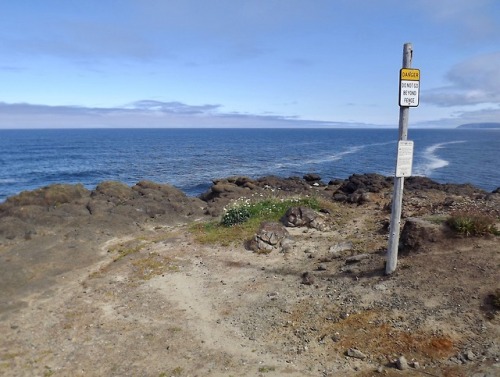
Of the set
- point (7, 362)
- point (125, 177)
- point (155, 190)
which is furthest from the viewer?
point (125, 177)

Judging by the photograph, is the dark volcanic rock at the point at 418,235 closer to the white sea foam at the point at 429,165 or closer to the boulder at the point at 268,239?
the boulder at the point at 268,239

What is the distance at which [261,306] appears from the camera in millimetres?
10984

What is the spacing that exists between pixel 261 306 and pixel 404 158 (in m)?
5.33

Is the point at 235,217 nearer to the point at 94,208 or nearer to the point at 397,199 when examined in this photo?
the point at 397,199

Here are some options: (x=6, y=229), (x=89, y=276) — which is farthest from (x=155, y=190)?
(x=89, y=276)

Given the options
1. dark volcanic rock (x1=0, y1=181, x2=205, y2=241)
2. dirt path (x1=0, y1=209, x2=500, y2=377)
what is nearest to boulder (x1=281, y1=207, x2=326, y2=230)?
dirt path (x1=0, y1=209, x2=500, y2=377)

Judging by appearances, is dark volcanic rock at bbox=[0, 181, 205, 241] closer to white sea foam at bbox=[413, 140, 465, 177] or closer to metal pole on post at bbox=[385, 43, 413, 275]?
metal pole on post at bbox=[385, 43, 413, 275]

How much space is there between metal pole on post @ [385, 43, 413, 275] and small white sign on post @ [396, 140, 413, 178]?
0.16 meters

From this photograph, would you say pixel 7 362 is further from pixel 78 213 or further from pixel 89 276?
pixel 78 213

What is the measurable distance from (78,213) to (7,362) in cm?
1601

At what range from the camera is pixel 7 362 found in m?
9.25

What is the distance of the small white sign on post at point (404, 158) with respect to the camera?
32.6 ft

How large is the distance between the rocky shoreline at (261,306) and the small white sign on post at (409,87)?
422cm

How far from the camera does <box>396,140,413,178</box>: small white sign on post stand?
995 cm
